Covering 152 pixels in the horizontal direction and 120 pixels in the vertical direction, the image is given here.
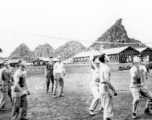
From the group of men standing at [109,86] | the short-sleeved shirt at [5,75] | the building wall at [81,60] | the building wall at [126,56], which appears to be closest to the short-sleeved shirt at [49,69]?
the short-sleeved shirt at [5,75]

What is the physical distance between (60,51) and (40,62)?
88029 mm

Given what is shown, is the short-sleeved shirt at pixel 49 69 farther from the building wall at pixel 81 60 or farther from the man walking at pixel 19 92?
the building wall at pixel 81 60

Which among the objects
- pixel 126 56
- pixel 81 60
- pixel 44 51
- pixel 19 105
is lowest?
pixel 19 105

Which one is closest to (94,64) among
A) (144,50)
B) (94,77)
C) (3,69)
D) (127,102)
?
(94,77)

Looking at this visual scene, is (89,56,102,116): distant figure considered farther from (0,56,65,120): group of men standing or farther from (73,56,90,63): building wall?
(73,56,90,63): building wall

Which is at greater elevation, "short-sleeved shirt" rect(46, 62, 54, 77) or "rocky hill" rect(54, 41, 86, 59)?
"rocky hill" rect(54, 41, 86, 59)

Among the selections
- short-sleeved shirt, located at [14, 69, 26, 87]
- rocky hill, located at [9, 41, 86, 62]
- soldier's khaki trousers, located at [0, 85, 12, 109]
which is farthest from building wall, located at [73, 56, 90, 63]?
rocky hill, located at [9, 41, 86, 62]

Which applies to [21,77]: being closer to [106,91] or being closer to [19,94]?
[19,94]

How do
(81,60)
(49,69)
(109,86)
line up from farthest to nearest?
(81,60)
(49,69)
(109,86)

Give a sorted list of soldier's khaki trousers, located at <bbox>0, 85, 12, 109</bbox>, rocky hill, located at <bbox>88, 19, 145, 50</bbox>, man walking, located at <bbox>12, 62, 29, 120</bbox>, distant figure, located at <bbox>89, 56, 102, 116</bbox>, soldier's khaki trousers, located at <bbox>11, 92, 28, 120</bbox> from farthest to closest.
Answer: rocky hill, located at <bbox>88, 19, 145, 50</bbox> → soldier's khaki trousers, located at <bbox>0, 85, 12, 109</bbox> → distant figure, located at <bbox>89, 56, 102, 116</bbox> → soldier's khaki trousers, located at <bbox>11, 92, 28, 120</bbox> → man walking, located at <bbox>12, 62, 29, 120</bbox>

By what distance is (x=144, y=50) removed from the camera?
62.7 metres

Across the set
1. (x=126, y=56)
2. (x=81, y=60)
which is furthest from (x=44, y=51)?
(x=126, y=56)

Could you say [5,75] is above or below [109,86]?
above

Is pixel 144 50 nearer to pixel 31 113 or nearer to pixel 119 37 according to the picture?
pixel 31 113
